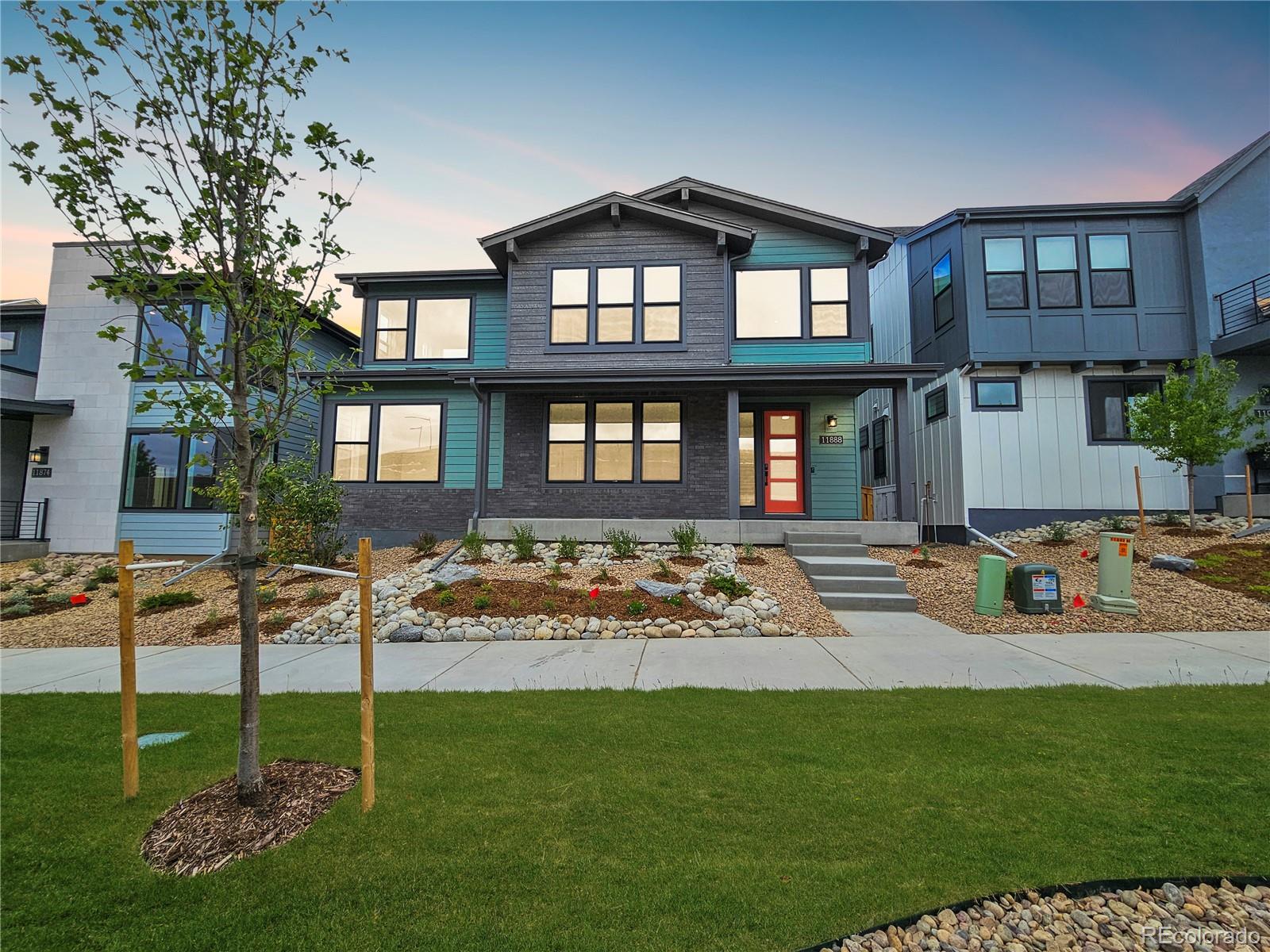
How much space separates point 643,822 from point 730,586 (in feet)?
18.5

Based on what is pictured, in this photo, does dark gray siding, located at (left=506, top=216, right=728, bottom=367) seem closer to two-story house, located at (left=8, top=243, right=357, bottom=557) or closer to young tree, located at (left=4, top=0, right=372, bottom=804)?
two-story house, located at (left=8, top=243, right=357, bottom=557)

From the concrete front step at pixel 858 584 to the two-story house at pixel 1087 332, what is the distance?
4.50 m

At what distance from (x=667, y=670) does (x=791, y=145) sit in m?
14.0

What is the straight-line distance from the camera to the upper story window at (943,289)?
14.0 meters

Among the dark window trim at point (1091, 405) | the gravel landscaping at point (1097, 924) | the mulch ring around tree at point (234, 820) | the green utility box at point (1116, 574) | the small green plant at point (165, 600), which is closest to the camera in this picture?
the gravel landscaping at point (1097, 924)

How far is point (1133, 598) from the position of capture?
788cm

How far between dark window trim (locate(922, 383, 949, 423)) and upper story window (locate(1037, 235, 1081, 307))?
103 inches

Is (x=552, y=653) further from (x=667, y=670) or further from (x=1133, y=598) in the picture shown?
(x=1133, y=598)

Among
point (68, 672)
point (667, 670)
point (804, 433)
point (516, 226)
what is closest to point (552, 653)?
point (667, 670)

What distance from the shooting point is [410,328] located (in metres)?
13.8

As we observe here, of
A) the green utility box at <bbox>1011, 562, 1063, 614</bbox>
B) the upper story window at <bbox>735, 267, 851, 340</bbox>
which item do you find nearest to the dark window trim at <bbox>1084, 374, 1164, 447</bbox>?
the upper story window at <bbox>735, 267, 851, 340</bbox>

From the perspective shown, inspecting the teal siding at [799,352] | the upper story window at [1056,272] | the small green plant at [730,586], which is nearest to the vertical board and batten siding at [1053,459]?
the upper story window at [1056,272]

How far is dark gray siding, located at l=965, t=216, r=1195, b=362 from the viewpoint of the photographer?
12.8 meters

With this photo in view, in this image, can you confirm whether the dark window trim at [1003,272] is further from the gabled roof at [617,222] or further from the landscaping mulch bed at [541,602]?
the landscaping mulch bed at [541,602]
